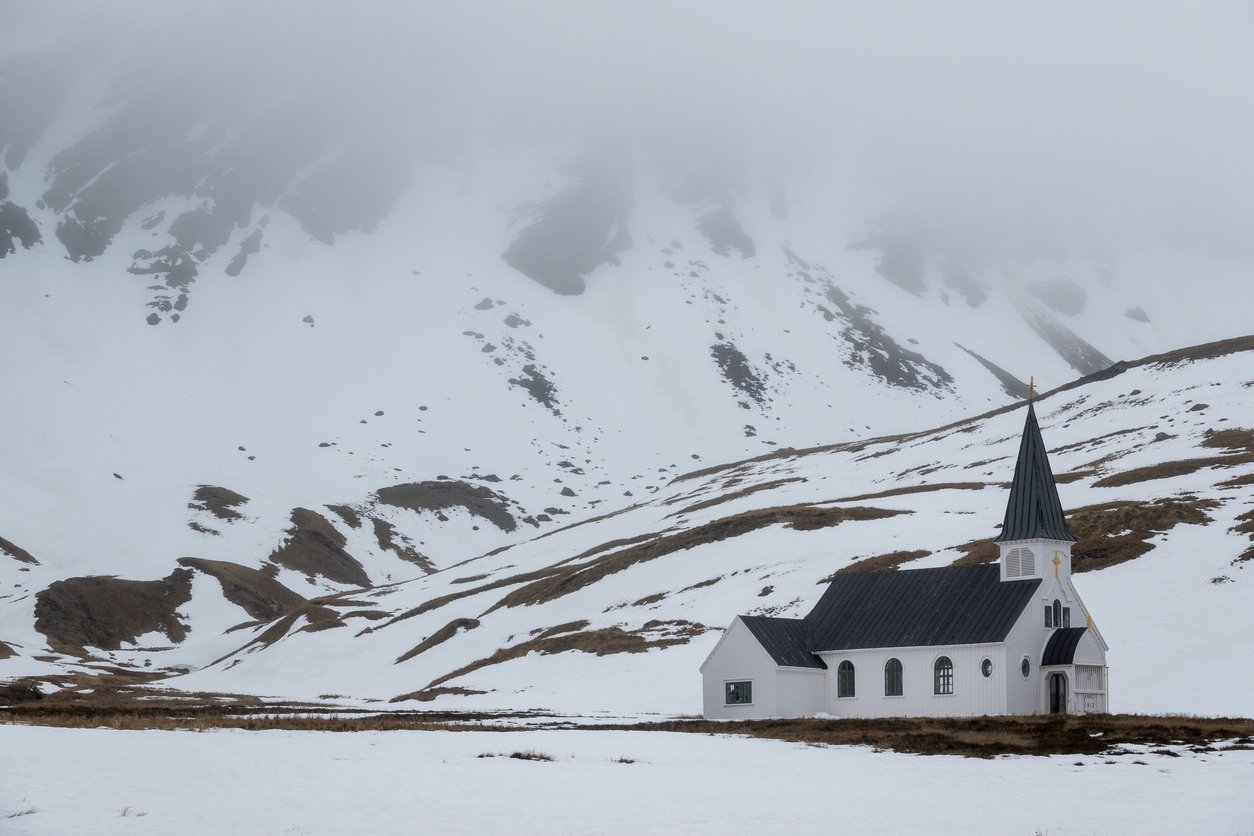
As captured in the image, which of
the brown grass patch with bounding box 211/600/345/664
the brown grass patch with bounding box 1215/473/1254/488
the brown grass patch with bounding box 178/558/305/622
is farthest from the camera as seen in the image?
the brown grass patch with bounding box 178/558/305/622

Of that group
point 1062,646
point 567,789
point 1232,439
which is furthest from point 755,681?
point 1232,439

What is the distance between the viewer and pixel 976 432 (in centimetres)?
13862

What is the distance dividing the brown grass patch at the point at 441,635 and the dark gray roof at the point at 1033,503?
49.9 m

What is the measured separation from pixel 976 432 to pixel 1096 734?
339 ft

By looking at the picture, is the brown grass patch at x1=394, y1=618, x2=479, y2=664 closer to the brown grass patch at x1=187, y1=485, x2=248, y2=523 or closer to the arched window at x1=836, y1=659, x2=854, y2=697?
→ the arched window at x1=836, y1=659, x2=854, y2=697

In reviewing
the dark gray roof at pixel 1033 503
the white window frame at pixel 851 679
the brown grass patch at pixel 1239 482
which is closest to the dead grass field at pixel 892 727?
the white window frame at pixel 851 679

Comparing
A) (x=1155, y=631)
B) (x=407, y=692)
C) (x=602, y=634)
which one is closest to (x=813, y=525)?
(x=602, y=634)

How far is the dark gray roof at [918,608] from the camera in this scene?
50.9 metres

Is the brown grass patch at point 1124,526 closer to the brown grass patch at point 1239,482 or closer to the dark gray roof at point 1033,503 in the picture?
the brown grass patch at point 1239,482

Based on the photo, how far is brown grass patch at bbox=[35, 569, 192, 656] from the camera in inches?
4803

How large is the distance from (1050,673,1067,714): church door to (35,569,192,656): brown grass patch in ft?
306

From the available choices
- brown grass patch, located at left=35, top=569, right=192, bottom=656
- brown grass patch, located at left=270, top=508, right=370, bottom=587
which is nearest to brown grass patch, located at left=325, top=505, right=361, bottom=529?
brown grass patch, located at left=270, top=508, right=370, bottom=587

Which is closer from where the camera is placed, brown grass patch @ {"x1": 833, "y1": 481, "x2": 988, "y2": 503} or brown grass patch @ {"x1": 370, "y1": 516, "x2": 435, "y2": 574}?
brown grass patch @ {"x1": 833, "y1": 481, "x2": 988, "y2": 503}

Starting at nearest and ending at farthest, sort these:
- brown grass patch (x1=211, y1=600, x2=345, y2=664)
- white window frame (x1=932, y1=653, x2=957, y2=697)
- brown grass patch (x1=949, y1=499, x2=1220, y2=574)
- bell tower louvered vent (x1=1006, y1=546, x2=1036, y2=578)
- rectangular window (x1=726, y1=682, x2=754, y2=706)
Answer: white window frame (x1=932, y1=653, x2=957, y2=697) < bell tower louvered vent (x1=1006, y1=546, x2=1036, y2=578) < rectangular window (x1=726, y1=682, x2=754, y2=706) < brown grass patch (x1=949, y1=499, x2=1220, y2=574) < brown grass patch (x1=211, y1=600, x2=345, y2=664)
